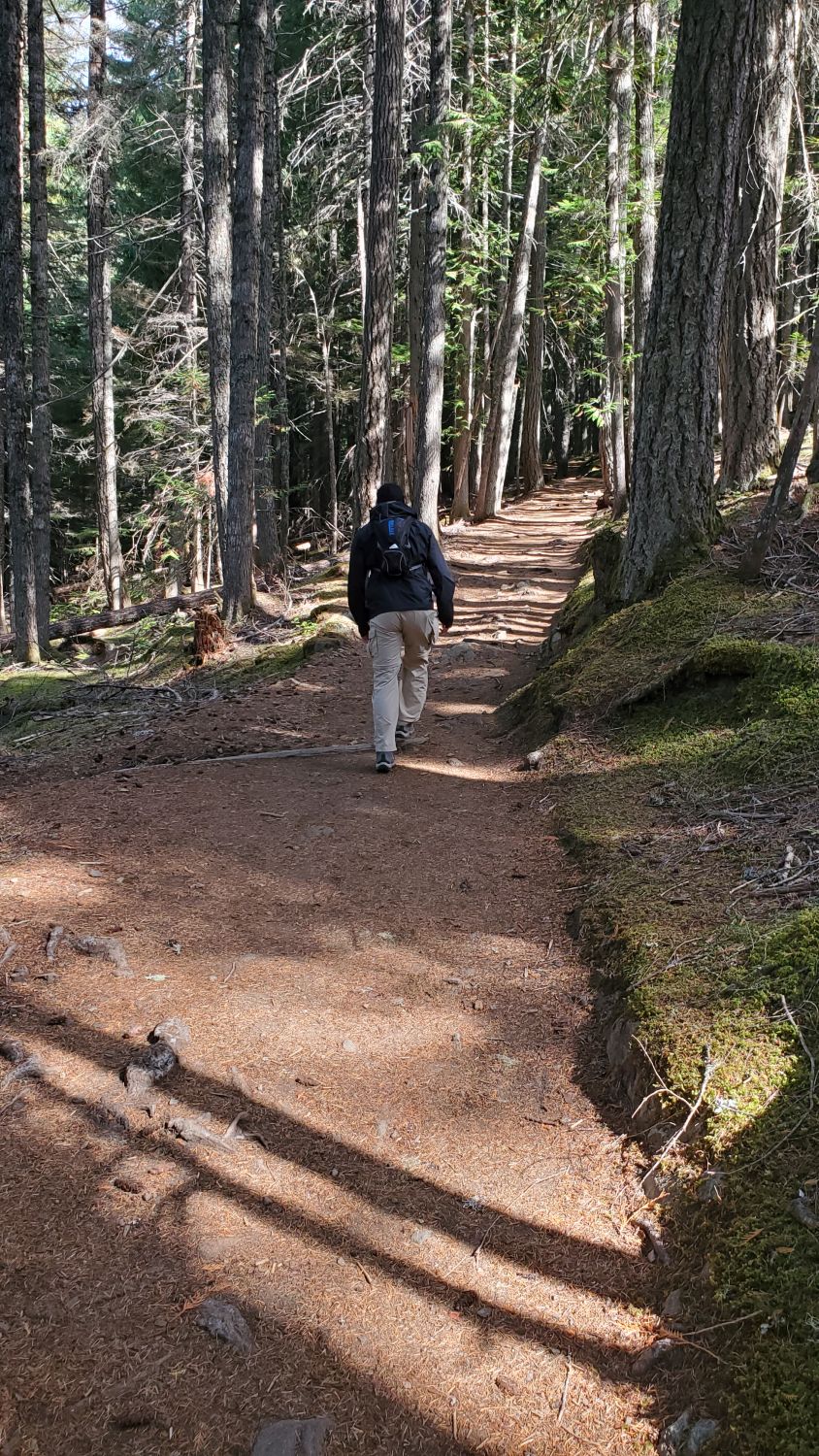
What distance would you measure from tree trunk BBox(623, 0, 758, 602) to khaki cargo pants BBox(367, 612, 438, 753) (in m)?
2.11

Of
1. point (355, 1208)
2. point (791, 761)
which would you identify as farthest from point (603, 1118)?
point (791, 761)

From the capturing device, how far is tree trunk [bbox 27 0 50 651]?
15406mm

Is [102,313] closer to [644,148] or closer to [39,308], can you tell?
[39,308]

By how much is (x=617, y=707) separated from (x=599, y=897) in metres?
2.51

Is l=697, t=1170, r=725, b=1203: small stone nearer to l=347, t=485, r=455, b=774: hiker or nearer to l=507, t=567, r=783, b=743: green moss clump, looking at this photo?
l=507, t=567, r=783, b=743: green moss clump

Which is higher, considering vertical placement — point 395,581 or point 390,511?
point 390,511

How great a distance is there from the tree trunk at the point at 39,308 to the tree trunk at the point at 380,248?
246 inches

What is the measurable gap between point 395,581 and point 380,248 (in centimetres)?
789

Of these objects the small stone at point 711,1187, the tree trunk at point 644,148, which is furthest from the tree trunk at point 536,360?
the small stone at point 711,1187

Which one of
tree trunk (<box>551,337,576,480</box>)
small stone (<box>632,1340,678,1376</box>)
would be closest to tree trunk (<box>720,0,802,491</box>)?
small stone (<box>632,1340,678,1376</box>)

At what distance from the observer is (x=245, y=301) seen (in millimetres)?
11898

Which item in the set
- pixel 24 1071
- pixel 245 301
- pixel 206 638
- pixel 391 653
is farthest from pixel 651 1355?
pixel 245 301

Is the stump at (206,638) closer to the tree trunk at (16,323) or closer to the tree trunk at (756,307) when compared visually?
the tree trunk at (16,323)

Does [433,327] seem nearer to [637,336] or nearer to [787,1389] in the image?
[637,336]
